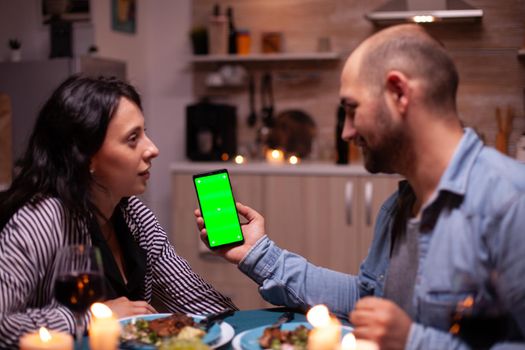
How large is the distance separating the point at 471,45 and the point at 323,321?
11.7ft

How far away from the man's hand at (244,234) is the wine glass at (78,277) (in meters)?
0.52

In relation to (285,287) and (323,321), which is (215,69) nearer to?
(285,287)

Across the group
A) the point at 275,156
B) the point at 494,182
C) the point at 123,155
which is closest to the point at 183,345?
the point at 494,182

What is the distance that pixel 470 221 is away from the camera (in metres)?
1.49

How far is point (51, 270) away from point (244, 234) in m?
0.49

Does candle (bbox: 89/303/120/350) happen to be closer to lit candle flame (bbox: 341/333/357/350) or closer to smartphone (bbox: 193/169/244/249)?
lit candle flame (bbox: 341/333/357/350)

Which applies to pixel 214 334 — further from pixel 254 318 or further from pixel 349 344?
pixel 349 344

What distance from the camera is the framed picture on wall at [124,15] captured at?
4809 millimetres

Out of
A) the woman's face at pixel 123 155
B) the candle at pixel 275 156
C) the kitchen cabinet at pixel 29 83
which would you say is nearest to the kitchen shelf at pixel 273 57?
the candle at pixel 275 156

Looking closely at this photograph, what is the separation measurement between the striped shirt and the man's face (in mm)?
725

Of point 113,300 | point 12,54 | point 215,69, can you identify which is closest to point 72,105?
point 113,300

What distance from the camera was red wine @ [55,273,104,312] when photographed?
4.57ft

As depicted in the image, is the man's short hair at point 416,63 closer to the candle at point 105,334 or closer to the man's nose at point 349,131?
the man's nose at point 349,131

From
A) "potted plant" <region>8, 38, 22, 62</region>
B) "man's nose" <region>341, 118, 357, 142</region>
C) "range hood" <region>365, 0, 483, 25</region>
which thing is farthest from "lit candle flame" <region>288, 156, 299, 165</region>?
"man's nose" <region>341, 118, 357, 142</region>
